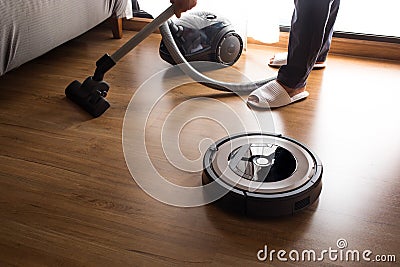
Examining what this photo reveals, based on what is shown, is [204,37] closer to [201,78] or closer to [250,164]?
[201,78]

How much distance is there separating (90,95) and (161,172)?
490 millimetres

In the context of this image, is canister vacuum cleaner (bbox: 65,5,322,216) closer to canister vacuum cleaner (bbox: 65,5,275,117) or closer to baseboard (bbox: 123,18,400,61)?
canister vacuum cleaner (bbox: 65,5,275,117)

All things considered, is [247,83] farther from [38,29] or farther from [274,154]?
[38,29]

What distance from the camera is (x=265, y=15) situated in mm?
2191

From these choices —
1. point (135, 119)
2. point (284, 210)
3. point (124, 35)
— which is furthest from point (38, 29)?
point (284, 210)

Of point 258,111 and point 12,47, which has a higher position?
point 12,47

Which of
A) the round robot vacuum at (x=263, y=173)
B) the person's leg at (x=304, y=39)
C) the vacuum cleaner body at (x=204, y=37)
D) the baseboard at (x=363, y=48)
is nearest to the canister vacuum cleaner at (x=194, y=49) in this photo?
the vacuum cleaner body at (x=204, y=37)

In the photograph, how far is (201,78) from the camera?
1.92 m

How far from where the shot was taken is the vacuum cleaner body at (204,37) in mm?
2025

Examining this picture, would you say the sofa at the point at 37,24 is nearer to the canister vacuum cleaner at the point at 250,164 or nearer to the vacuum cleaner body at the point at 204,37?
the canister vacuum cleaner at the point at 250,164

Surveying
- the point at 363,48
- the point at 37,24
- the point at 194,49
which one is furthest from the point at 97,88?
the point at 363,48

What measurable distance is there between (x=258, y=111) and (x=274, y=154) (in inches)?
15.6

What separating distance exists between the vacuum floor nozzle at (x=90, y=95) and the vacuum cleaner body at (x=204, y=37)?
1.30 feet

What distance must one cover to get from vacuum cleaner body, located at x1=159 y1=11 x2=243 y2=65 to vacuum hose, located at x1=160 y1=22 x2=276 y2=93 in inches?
4.3
